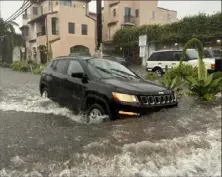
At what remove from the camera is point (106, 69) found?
629cm

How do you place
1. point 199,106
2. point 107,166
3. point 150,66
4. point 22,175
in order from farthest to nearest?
point 150,66 < point 199,106 < point 107,166 < point 22,175

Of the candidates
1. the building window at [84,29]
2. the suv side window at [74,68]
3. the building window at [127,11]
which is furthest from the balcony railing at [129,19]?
the suv side window at [74,68]

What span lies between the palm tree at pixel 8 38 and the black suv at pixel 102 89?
102 feet

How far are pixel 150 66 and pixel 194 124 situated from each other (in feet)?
39.3

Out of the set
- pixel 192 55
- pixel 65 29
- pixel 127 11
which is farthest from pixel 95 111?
pixel 127 11

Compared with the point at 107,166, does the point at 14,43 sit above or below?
above

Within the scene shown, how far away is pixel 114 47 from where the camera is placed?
3450 centimetres

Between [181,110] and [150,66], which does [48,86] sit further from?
[150,66]

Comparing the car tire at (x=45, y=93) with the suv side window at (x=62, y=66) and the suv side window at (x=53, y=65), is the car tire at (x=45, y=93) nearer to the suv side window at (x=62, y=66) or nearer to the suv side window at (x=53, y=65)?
the suv side window at (x=53, y=65)

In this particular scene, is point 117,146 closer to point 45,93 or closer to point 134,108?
point 134,108

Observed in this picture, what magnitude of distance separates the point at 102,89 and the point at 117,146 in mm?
1477

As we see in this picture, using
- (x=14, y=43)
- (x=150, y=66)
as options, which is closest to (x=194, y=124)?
(x=150, y=66)

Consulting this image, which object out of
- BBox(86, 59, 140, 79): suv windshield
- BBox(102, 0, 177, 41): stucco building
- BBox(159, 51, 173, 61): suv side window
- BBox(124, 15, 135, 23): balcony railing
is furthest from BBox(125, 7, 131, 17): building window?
BBox(86, 59, 140, 79): suv windshield

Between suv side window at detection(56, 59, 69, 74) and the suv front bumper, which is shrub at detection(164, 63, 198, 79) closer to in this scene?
suv side window at detection(56, 59, 69, 74)
